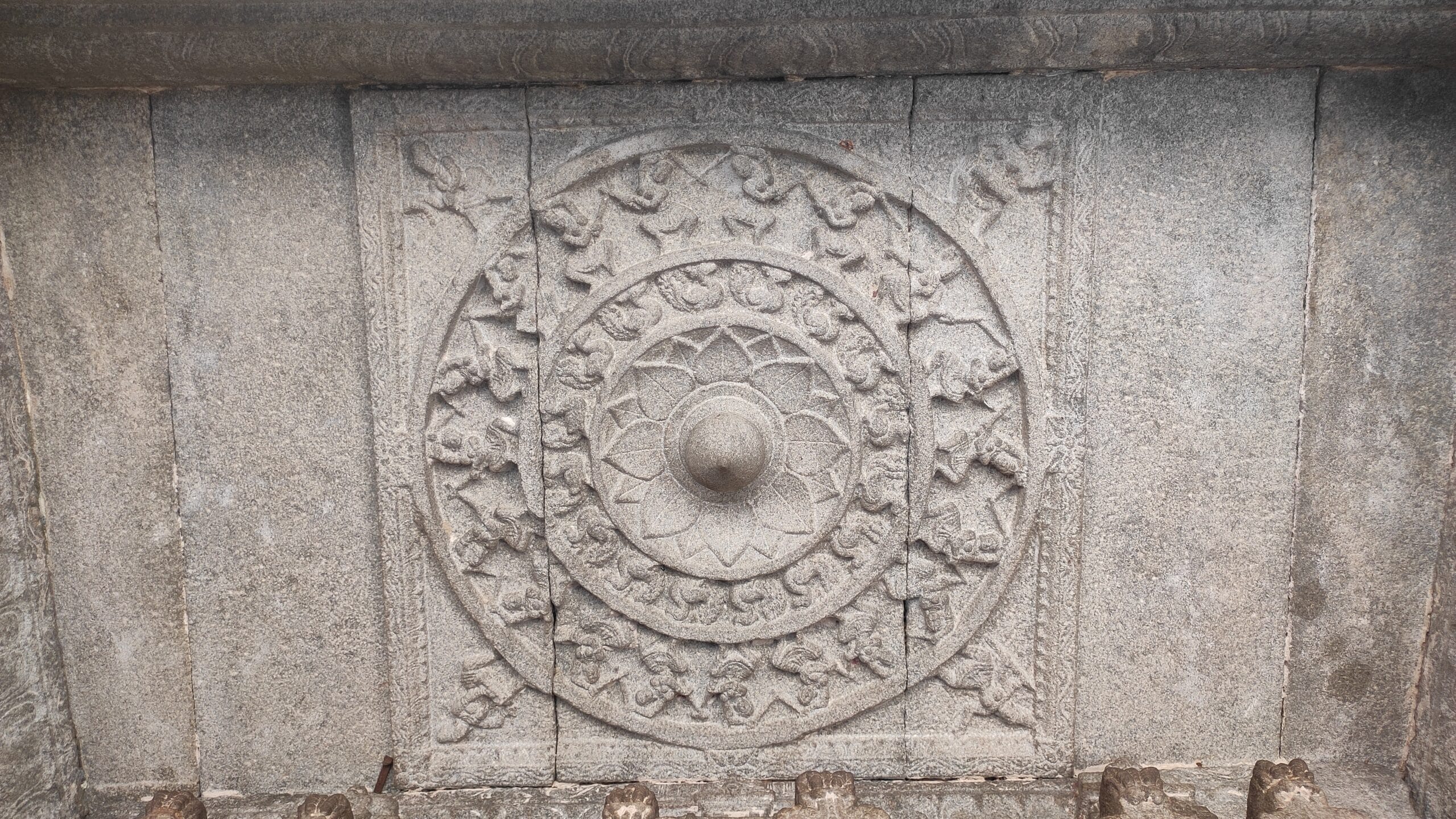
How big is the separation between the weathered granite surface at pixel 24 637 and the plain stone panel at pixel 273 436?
37 cm

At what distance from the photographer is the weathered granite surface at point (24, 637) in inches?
93.3

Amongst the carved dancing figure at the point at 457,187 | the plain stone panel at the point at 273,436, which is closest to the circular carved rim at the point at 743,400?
the carved dancing figure at the point at 457,187

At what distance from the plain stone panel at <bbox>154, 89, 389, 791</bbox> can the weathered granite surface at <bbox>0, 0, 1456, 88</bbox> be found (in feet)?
0.76

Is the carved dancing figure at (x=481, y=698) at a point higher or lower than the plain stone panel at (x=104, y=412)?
lower

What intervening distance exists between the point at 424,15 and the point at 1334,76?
7.65ft

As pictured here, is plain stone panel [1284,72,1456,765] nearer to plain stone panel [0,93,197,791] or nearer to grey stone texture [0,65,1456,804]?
grey stone texture [0,65,1456,804]

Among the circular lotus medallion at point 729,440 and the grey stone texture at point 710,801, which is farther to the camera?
the grey stone texture at point 710,801

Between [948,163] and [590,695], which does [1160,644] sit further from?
[590,695]

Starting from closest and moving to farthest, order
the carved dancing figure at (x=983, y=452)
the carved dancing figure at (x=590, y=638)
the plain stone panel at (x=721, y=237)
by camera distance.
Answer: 1. the plain stone panel at (x=721, y=237)
2. the carved dancing figure at (x=983, y=452)
3. the carved dancing figure at (x=590, y=638)

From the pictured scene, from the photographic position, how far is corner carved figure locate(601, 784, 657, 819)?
2.06 m

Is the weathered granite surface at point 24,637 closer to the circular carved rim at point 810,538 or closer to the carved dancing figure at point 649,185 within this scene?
the circular carved rim at point 810,538

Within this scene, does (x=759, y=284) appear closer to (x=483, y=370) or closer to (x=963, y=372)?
(x=963, y=372)

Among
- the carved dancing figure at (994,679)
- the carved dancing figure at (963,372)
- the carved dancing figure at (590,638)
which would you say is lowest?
the carved dancing figure at (994,679)

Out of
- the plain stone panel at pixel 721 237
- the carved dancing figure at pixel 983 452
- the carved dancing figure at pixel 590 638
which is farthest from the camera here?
the carved dancing figure at pixel 590 638
